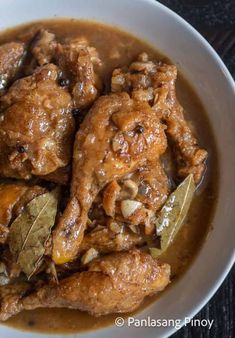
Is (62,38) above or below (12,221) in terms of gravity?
above

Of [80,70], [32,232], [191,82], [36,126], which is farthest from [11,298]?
[191,82]

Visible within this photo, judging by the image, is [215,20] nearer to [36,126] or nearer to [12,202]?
[36,126]

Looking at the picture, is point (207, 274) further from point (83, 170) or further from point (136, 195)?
point (83, 170)

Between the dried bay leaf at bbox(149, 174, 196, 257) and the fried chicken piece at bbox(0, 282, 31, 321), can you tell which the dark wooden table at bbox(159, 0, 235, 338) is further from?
the fried chicken piece at bbox(0, 282, 31, 321)

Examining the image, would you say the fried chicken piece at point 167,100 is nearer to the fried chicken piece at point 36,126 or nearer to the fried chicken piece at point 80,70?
the fried chicken piece at point 80,70

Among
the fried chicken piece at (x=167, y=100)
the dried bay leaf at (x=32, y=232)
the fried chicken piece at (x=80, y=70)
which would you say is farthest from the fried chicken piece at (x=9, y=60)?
the dried bay leaf at (x=32, y=232)

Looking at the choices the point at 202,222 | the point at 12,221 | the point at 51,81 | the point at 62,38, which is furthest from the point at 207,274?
the point at 62,38
